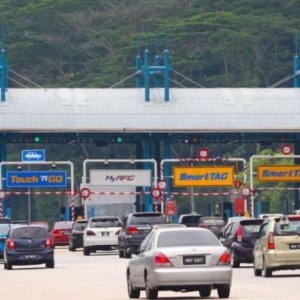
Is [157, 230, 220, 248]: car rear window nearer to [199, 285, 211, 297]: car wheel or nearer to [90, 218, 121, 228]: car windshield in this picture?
[199, 285, 211, 297]: car wheel

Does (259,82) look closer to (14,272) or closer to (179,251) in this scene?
(14,272)

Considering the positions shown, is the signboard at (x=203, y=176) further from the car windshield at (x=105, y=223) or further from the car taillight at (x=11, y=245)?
the car taillight at (x=11, y=245)

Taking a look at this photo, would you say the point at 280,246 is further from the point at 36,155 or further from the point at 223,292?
the point at 36,155

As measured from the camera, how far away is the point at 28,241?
44625 millimetres

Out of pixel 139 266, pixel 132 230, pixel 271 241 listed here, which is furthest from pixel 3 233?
pixel 139 266

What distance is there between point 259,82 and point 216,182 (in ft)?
143

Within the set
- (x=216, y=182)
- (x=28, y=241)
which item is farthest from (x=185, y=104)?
(x=28, y=241)

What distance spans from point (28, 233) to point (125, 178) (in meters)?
25.3

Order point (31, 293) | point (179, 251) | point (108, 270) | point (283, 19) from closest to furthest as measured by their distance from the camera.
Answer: point (179, 251) < point (31, 293) < point (108, 270) < point (283, 19)

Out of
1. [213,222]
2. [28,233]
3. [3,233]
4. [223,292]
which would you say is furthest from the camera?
[213,222]

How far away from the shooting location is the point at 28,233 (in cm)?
4488

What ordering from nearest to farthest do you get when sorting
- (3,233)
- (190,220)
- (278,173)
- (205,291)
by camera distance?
(205,291) < (3,233) < (190,220) < (278,173)

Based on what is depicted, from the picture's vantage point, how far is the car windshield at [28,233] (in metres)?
44.8

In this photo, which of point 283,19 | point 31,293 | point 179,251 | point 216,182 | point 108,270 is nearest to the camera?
point 179,251
